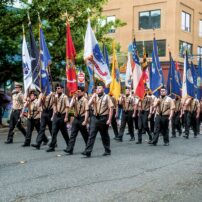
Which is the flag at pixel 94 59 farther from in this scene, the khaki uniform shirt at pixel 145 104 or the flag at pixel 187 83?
the flag at pixel 187 83

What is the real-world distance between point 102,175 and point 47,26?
12.8 metres

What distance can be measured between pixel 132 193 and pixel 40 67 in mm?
6579

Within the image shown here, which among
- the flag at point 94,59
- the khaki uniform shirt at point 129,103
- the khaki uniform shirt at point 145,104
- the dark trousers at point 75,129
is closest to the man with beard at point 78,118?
the dark trousers at point 75,129

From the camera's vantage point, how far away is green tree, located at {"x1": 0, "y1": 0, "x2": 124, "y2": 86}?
18.9 m

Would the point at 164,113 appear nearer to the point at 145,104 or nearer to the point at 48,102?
the point at 145,104

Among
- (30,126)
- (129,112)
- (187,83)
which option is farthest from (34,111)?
(187,83)

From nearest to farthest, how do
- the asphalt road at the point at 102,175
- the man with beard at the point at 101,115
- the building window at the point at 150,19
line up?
the asphalt road at the point at 102,175 < the man with beard at the point at 101,115 < the building window at the point at 150,19

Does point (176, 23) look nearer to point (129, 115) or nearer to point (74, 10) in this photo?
point (74, 10)

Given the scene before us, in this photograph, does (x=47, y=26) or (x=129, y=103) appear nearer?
(x=129, y=103)

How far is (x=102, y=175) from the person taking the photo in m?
8.39

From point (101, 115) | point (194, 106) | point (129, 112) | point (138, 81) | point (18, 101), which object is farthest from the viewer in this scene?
point (194, 106)

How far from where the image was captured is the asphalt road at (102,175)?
6735 mm

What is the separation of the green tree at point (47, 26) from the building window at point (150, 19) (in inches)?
836

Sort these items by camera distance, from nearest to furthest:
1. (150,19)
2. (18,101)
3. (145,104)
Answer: (18,101), (145,104), (150,19)
